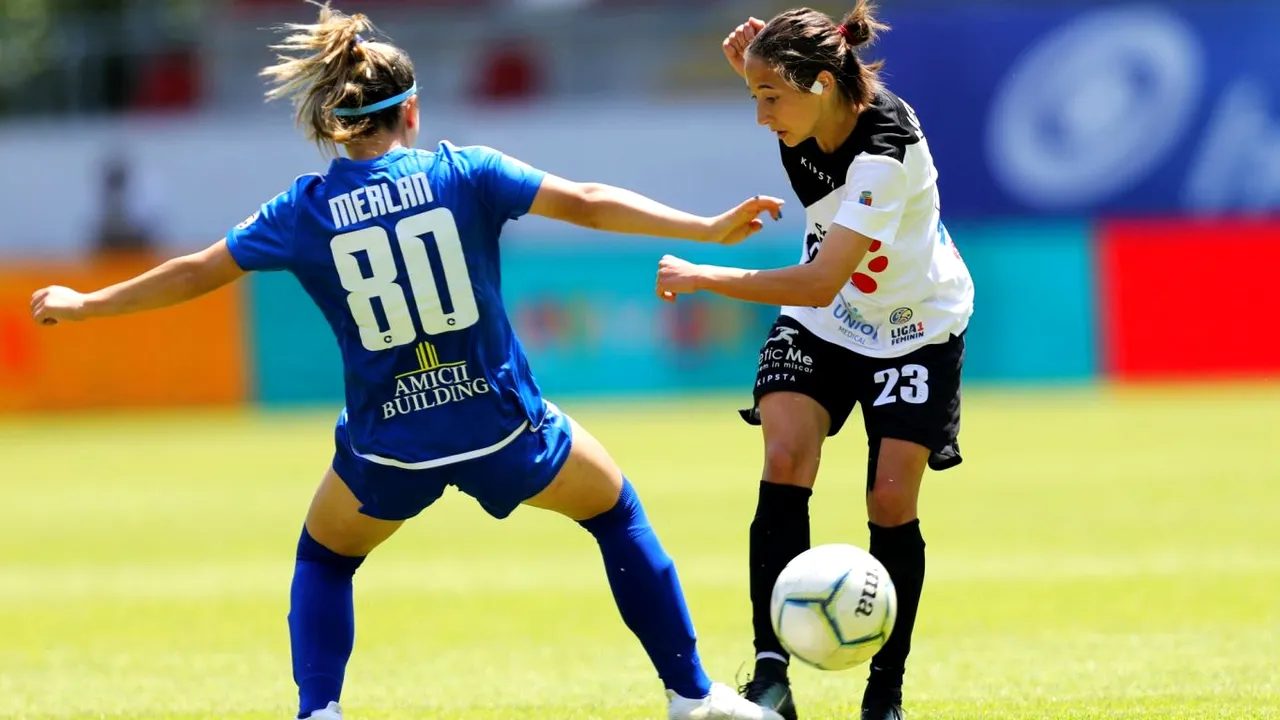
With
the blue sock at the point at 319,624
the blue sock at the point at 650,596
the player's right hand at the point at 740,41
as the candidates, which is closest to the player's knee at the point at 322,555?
the blue sock at the point at 319,624

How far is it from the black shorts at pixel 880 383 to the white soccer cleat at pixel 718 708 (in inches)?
35.3

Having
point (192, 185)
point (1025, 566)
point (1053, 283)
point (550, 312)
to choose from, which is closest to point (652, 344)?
point (550, 312)

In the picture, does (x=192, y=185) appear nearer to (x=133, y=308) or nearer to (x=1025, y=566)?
(x=1025, y=566)

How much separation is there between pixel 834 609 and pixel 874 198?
47.3 inches

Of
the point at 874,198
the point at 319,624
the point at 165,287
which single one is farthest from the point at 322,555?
the point at 874,198

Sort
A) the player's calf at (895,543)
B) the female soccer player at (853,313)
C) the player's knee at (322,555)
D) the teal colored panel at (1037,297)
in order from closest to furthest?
the female soccer player at (853,313) → the player's knee at (322,555) → the player's calf at (895,543) → the teal colored panel at (1037,297)

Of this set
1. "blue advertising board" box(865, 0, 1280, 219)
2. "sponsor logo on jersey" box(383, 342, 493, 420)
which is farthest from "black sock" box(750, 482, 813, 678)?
"blue advertising board" box(865, 0, 1280, 219)

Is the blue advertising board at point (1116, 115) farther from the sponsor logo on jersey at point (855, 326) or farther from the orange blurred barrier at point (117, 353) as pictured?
the sponsor logo on jersey at point (855, 326)

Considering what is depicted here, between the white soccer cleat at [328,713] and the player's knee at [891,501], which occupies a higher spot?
the player's knee at [891,501]

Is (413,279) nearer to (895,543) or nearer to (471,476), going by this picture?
(471,476)

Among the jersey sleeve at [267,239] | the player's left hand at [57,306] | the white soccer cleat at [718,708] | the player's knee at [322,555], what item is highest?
the jersey sleeve at [267,239]

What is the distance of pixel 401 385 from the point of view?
16.9ft

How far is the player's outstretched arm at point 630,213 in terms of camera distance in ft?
16.6

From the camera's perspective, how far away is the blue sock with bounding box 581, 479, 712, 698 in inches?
214
